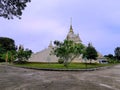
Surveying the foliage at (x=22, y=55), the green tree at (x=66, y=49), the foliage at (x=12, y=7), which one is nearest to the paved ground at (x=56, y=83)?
the foliage at (x=12, y=7)

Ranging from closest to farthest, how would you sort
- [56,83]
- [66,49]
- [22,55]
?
[56,83], [66,49], [22,55]

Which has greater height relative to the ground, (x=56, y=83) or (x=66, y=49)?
(x=66, y=49)

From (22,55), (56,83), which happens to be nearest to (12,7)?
(56,83)

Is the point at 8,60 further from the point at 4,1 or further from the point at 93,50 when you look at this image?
the point at 4,1

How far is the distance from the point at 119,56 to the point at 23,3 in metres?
106

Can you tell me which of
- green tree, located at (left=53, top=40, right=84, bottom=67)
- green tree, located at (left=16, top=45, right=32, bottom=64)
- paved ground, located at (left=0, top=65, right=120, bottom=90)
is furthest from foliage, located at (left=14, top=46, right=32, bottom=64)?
paved ground, located at (left=0, top=65, right=120, bottom=90)

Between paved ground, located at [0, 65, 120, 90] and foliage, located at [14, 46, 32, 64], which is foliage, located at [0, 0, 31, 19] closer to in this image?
paved ground, located at [0, 65, 120, 90]

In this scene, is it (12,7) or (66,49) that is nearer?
(12,7)

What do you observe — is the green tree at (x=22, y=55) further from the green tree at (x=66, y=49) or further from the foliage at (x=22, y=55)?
the green tree at (x=66, y=49)

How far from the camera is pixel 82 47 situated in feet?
138

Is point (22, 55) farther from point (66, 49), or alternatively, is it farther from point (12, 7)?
point (12, 7)

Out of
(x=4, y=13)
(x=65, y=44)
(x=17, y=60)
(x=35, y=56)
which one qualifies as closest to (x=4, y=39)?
(x=35, y=56)

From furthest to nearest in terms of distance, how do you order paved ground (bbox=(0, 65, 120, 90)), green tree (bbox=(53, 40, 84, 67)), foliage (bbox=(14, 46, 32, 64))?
foliage (bbox=(14, 46, 32, 64)) → green tree (bbox=(53, 40, 84, 67)) → paved ground (bbox=(0, 65, 120, 90))

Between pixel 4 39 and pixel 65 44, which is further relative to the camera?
pixel 4 39
